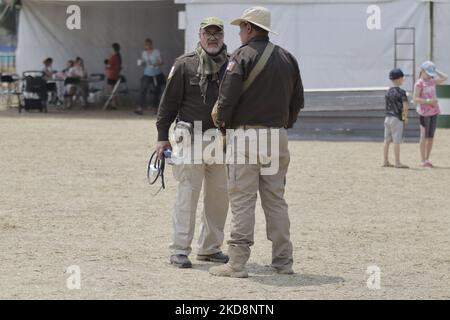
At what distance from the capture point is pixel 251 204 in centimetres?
778

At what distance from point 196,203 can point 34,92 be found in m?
20.0

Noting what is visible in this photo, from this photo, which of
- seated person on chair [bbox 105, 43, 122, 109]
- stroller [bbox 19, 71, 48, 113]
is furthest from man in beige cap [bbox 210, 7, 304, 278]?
seated person on chair [bbox 105, 43, 122, 109]

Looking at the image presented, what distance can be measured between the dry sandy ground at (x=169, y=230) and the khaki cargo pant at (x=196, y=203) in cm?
21

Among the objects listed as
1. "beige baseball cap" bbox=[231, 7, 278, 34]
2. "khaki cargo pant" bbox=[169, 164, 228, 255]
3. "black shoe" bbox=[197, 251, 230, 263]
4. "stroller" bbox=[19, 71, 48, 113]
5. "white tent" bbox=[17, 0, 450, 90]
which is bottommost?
"black shoe" bbox=[197, 251, 230, 263]

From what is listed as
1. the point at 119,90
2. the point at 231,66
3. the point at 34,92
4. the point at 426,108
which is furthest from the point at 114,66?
the point at 231,66

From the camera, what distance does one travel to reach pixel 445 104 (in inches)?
856

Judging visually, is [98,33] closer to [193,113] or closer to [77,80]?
[77,80]

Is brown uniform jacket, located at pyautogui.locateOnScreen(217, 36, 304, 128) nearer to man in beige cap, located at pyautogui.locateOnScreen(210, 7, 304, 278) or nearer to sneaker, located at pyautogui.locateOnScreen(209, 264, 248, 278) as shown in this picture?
man in beige cap, located at pyautogui.locateOnScreen(210, 7, 304, 278)

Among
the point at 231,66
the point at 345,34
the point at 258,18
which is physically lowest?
the point at 231,66

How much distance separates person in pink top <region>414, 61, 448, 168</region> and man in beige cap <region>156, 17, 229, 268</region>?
821 centimetres

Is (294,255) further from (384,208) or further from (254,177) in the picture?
(384,208)

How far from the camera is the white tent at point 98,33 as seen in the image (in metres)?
29.2

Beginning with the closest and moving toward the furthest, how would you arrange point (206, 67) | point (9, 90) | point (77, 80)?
point (206, 67) → point (77, 80) → point (9, 90)

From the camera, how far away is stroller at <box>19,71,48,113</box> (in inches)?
1062
